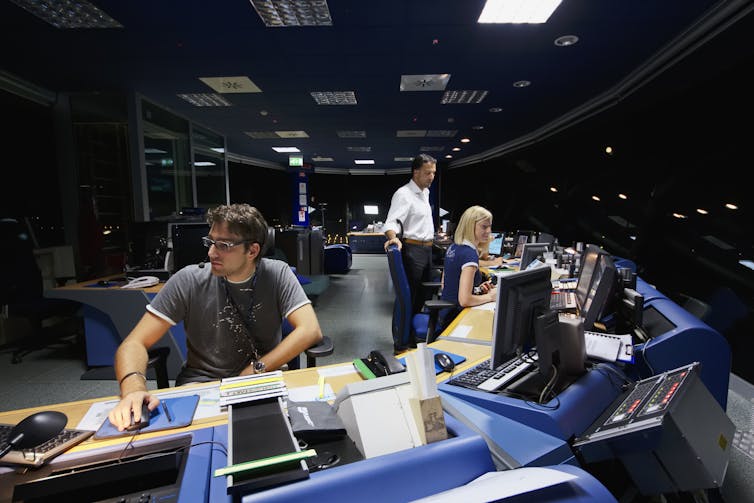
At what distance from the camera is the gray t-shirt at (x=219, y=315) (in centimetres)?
177

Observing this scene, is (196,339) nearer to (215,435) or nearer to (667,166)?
(215,435)

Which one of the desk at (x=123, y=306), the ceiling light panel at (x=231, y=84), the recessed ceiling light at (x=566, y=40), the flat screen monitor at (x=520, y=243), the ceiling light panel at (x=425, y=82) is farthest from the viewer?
the flat screen monitor at (x=520, y=243)

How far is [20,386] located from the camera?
3.21 m

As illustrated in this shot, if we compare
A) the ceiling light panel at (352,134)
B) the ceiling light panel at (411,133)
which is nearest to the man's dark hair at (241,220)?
the ceiling light panel at (411,133)

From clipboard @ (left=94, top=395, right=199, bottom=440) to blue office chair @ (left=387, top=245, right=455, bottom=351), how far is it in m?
1.65

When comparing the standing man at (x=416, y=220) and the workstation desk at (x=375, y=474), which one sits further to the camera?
the standing man at (x=416, y=220)

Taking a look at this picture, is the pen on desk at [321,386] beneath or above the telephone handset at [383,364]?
beneath

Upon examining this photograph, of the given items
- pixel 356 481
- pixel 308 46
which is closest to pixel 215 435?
pixel 356 481

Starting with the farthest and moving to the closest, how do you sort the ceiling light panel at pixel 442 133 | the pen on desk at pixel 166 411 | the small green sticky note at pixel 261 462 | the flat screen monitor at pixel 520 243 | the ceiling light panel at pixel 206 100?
the ceiling light panel at pixel 442 133 → the flat screen monitor at pixel 520 243 → the ceiling light panel at pixel 206 100 → the pen on desk at pixel 166 411 → the small green sticky note at pixel 261 462

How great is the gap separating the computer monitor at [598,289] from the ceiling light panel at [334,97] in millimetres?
4425

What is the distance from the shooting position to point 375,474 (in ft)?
2.38

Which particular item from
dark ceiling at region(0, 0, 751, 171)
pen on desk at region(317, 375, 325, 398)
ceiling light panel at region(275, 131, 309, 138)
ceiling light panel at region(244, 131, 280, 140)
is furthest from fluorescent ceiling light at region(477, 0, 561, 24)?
ceiling light panel at region(244, 131, 280, 140)

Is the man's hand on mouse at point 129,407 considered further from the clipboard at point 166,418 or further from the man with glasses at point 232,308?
the man with glasses at point 232,308

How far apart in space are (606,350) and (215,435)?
5.31 ft
